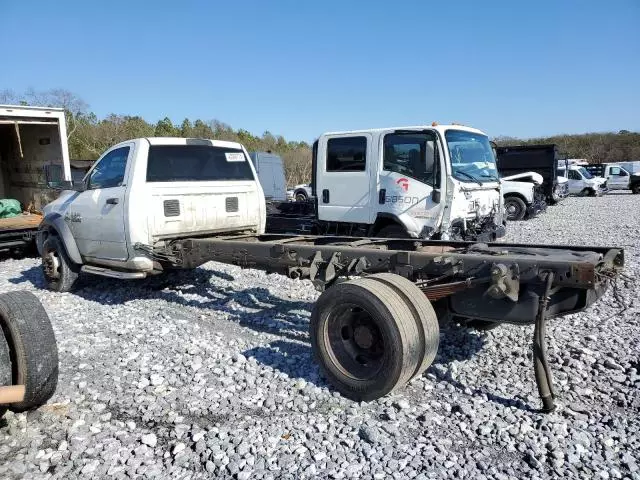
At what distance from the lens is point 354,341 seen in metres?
3.98

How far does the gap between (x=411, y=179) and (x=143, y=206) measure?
164 inches

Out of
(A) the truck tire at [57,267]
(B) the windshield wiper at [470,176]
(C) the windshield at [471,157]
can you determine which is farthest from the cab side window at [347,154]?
(A) the truck tire at [57,267]

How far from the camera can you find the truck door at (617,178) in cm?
3062

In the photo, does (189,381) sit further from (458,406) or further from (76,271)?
(76,271)

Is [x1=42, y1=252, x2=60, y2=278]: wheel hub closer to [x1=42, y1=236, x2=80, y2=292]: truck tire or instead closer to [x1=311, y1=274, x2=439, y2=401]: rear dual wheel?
[x1=42, y1=236, x2=80, y2=292]: truck tire

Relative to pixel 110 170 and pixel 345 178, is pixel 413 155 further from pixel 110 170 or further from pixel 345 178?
pixel 110 170

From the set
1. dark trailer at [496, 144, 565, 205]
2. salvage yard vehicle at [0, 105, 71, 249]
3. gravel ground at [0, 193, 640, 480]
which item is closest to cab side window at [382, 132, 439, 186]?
gravel ground at [0, 193, 640, 480]

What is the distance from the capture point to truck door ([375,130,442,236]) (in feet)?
25.5

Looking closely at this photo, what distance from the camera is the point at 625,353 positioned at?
445cm

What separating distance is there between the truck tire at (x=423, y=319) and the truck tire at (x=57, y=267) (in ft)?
17.6

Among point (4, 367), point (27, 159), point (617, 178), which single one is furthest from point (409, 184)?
point (617, 178)

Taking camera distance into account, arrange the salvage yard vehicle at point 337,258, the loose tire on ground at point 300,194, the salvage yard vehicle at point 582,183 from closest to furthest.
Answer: the salvage yard vehicle at point 337,258
the loose tire on ground at point 300,194
the salvage yard vehicle at point 582,183

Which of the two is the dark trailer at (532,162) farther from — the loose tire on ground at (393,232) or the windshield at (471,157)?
the loose tire on ground at (393,232)

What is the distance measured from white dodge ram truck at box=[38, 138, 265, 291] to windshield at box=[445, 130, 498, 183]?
319cm
